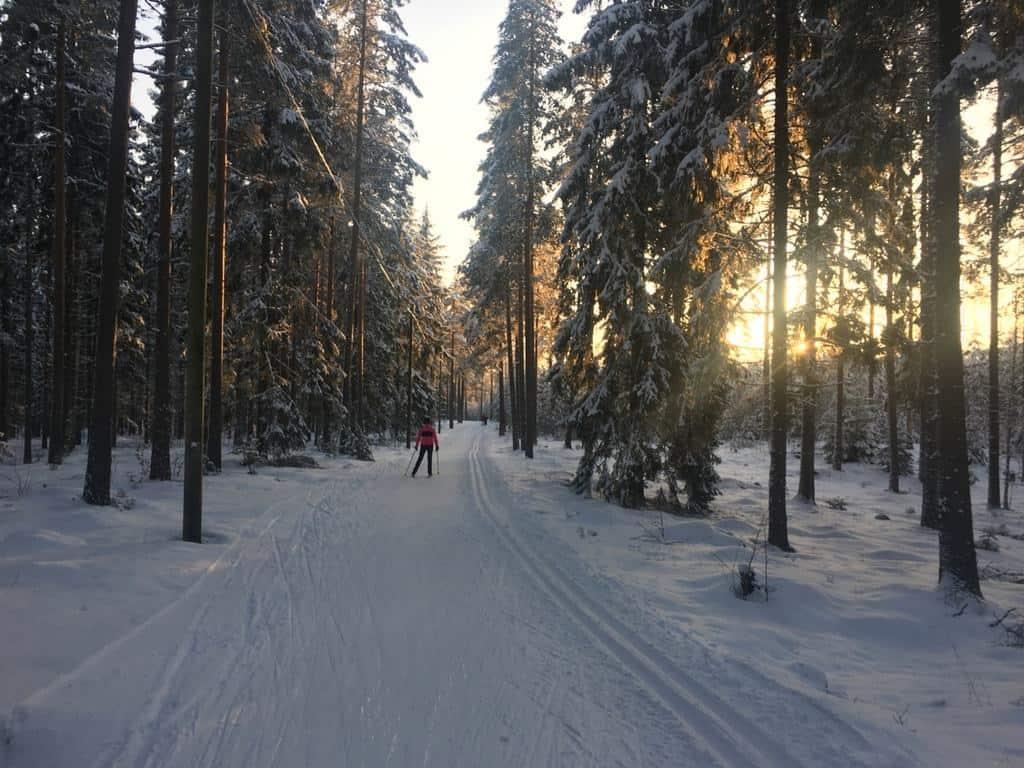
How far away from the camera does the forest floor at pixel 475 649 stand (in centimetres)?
355

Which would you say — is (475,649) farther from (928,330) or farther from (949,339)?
(928,330)

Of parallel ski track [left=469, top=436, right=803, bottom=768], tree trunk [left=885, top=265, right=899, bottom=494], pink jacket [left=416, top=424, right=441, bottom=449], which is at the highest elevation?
tree trunk [left=885, top=265, right=899, bottom=494]

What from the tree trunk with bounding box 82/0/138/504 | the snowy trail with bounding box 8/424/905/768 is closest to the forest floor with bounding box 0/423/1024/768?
the snowy trail with bounding box 8/424/905/768

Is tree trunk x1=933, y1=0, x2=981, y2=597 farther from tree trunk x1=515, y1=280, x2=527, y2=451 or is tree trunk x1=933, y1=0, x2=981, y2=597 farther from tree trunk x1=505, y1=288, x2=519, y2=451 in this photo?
tree trunk x1=505, y1=288, x2=519, y2=451

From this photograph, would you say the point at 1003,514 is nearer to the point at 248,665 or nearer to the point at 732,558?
the point at 732,558

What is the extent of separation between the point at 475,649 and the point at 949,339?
6.93 meters

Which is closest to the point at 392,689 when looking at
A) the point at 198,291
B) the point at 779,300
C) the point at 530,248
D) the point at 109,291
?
the point at 198,291

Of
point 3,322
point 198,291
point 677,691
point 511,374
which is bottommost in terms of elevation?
point 677,691

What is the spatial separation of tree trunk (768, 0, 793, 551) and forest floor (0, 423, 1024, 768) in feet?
2.60

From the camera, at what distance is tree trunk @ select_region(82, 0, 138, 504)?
952 centimetres

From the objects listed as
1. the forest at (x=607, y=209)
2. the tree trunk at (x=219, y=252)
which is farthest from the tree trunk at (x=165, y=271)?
the tree trunk at (x=219, y=252)

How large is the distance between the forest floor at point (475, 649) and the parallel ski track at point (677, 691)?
2cm

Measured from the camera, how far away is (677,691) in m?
4.29

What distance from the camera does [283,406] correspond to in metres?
17.2
